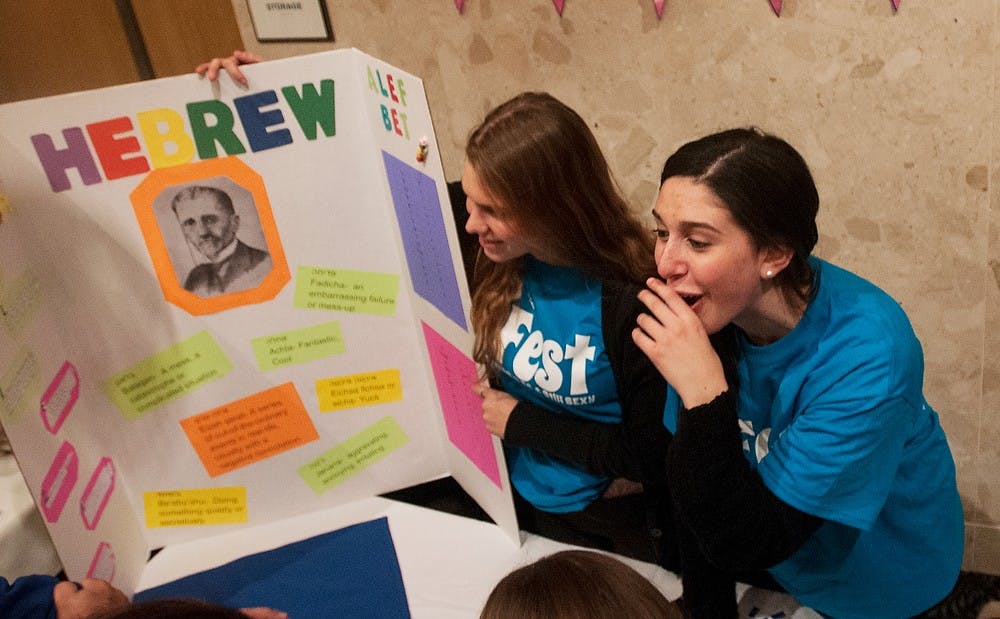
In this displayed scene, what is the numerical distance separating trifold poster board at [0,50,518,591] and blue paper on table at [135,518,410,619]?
0.10m

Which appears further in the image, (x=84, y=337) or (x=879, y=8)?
(x=879, y=8)

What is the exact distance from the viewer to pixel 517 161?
107 cm

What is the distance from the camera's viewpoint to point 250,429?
1.37 m

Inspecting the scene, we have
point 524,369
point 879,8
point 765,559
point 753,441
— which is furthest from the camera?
point 879,8

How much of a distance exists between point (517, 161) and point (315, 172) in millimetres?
340

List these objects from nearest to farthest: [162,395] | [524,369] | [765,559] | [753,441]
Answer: [765,559]
[753,441]
[524,369]
[162,395]

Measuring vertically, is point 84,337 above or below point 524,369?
above

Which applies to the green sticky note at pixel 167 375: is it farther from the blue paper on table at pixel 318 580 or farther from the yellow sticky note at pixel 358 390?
the blue paper on table at pixel 318 580

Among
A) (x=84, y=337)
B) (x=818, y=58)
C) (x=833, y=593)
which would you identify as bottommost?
(x=833, y=593)

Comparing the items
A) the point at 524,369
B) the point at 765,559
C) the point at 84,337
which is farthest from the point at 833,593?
the point at 84,337

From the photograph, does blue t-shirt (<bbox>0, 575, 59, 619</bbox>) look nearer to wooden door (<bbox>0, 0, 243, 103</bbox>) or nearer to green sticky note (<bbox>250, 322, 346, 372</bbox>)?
green sticky note (<bbox>250, 322, 346, 372</bbox>)

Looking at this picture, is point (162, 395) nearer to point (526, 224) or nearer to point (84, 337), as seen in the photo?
point (84, 337)

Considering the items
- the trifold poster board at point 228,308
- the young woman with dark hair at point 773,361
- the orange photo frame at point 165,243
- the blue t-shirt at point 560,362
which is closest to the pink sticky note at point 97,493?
the trifold poster board at point 228,308

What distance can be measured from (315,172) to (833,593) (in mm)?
921
